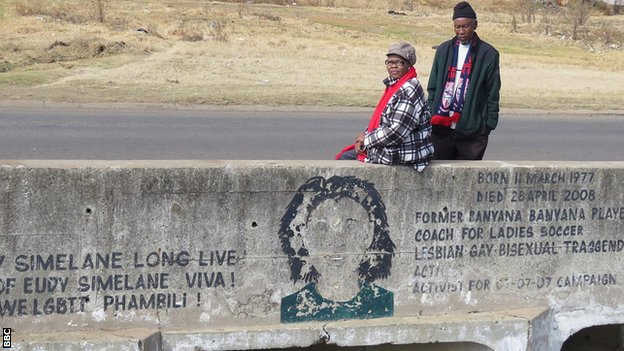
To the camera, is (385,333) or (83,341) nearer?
(83,341)

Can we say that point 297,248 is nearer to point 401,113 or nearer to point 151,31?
point 401,113

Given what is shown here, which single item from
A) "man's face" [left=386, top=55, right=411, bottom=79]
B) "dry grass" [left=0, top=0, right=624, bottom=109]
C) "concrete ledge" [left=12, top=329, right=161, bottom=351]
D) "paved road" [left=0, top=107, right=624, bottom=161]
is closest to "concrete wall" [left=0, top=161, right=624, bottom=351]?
"concrete ledge" [left=12, top=329, right=161, bottom=351]

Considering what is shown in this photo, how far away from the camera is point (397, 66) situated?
6.27 metres

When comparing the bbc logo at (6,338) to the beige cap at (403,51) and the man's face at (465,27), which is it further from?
the man's face at (465,27)

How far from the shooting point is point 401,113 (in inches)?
240

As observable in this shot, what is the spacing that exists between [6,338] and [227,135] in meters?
9.27

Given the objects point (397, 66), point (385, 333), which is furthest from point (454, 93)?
point (385, 333)

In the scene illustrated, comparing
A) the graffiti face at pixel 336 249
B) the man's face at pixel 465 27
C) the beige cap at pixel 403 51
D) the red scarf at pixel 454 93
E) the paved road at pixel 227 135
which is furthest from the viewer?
the paved road at pixel 227 135

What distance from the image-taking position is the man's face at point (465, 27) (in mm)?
7109

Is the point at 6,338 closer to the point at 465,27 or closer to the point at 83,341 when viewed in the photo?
the point at 83,341

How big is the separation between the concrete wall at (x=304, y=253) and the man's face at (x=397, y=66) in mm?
649

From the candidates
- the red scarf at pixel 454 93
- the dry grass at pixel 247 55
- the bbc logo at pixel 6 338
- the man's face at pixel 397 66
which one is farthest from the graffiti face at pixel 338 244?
the dry grass at pixel 247 55

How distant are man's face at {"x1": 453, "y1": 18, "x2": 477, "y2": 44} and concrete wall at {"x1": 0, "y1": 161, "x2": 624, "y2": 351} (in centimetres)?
123

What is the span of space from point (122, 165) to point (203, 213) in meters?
0.54
